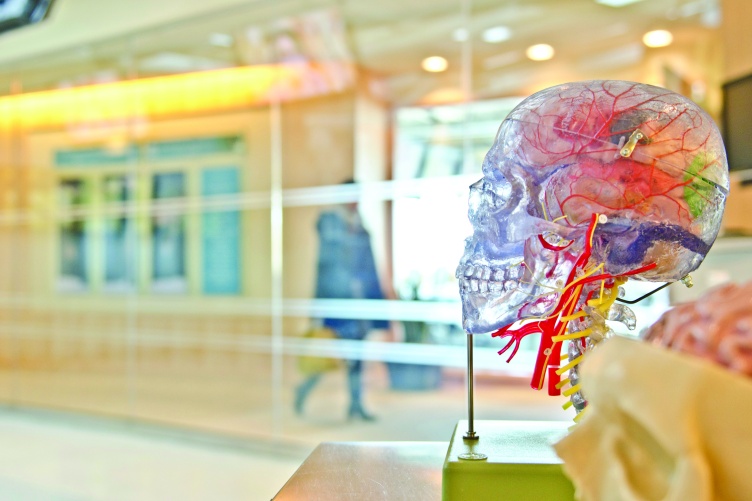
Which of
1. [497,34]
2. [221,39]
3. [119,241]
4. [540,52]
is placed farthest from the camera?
[119,241]

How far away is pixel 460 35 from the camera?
4711mm

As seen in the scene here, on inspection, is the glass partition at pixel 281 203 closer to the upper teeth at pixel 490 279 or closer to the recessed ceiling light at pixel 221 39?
the recessed ceiling light at pixel 221 39

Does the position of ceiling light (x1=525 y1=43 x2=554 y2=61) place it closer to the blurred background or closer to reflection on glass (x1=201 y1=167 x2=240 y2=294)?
the blurred background

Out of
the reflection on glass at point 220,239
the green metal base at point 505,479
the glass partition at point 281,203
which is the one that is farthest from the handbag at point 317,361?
the green metal base at point 505,479

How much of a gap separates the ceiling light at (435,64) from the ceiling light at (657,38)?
3.71ft

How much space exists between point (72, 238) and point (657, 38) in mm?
5045

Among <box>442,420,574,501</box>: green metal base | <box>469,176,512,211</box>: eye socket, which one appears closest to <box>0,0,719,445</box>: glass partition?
<box>469,176,512,211</box>: eye socket

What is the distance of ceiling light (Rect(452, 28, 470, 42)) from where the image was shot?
4688 mm

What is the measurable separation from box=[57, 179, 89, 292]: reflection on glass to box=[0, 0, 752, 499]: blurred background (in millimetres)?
17

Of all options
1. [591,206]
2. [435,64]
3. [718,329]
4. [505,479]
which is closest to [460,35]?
[435,64]

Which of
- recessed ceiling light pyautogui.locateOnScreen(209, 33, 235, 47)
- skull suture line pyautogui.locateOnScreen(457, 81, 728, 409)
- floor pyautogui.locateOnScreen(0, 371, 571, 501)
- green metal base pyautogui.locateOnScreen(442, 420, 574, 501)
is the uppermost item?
recessed ceiling light pyautogui.locateOnScreen(209, 33, 235, 47)

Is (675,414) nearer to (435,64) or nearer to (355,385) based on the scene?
(435,64)

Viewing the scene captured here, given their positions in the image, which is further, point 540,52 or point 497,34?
point 497,34

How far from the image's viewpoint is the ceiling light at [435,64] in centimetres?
477
